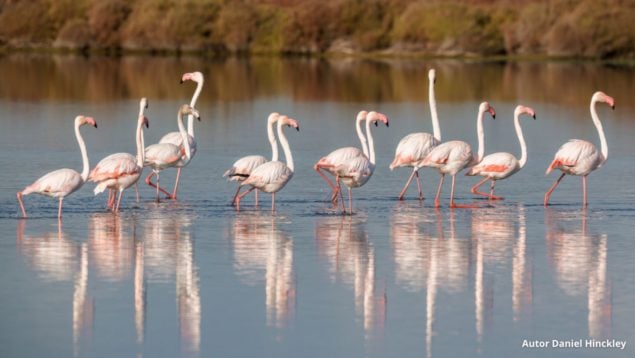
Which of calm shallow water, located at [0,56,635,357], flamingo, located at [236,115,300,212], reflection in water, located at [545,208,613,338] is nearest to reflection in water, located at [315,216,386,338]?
calm shallow water, located at [0,56,635,357]

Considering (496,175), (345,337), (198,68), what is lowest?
(345,337)

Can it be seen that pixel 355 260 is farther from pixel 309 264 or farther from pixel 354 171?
pixel 354 171

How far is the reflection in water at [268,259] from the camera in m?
9.44

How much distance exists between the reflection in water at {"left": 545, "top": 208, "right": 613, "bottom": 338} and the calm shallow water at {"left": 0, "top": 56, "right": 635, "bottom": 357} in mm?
23

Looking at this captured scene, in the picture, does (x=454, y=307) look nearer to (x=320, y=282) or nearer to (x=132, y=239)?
(x=320, y=282)

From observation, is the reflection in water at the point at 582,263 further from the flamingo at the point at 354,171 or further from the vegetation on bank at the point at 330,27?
the vegetation on bank at the point at 330,27

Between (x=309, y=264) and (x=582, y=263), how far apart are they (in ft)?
6.93

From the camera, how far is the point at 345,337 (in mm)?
8641

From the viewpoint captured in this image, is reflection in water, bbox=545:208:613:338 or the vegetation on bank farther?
the vegetation on bank

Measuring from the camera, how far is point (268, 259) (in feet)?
35.9

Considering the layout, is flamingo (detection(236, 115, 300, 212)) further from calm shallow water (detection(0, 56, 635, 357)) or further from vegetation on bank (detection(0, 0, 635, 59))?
vegetation on bank (detection(0, 0, 635, 59))

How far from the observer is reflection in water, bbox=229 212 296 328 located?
944cm

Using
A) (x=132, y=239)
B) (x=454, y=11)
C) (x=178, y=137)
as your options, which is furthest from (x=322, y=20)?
(x=132, y=239)

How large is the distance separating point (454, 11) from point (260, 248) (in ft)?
137
